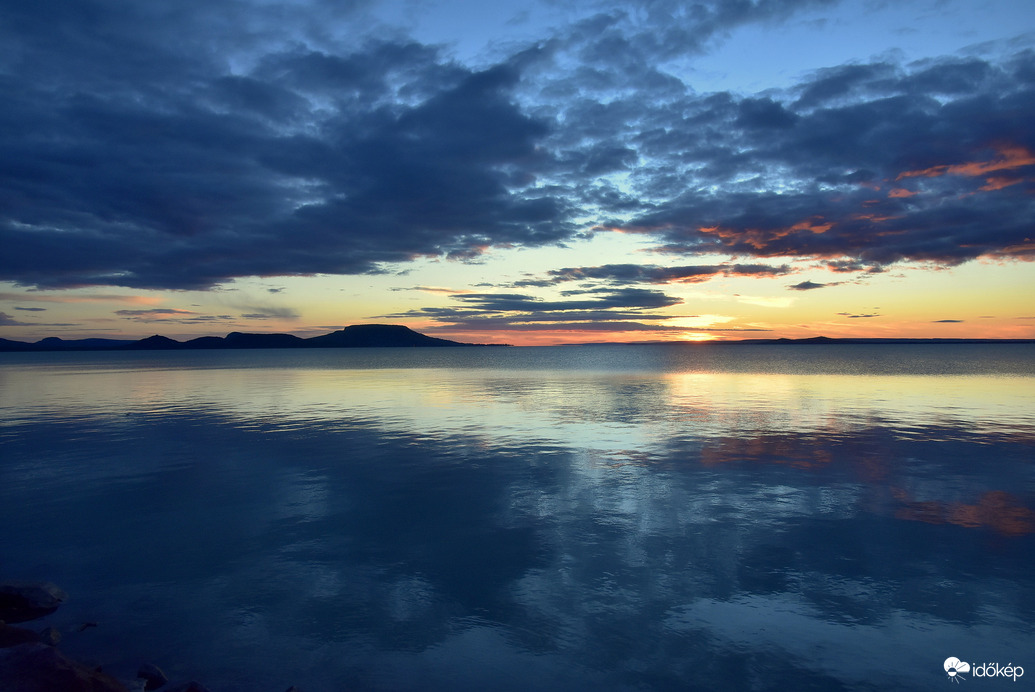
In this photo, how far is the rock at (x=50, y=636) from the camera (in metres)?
9.00

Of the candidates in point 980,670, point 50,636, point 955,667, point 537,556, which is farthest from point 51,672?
point 980,670

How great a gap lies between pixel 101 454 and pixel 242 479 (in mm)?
9340

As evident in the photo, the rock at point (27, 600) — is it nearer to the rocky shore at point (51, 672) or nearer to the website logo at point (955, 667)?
the rocky shore at point (51, 672)

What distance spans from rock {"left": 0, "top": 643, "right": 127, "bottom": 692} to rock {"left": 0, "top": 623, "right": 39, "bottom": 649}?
1254mm

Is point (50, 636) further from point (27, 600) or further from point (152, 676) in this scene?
point (152, 676)

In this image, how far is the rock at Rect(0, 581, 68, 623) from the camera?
10.2 meters

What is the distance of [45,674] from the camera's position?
7242 mm

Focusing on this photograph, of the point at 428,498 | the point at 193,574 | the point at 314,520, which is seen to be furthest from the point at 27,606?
the point at 428,498

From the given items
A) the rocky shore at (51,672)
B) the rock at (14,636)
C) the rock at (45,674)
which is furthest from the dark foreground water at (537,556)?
the rock at (45,674)

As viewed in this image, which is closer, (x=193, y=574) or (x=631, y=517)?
(x=193, y=574)

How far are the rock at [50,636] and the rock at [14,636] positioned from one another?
77mm

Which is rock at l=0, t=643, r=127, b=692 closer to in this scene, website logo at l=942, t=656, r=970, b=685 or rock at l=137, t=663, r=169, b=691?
rock at l=137, t=663, r=169, b=691

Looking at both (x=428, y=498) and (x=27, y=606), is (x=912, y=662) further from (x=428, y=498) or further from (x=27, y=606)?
(x=27, y=606)

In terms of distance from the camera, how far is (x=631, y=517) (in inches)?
591
